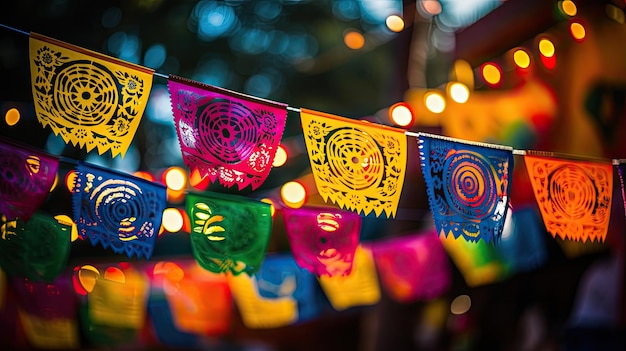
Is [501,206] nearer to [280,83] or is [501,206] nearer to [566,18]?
[566,18]

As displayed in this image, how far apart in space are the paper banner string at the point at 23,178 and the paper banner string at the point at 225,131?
2.41 ft

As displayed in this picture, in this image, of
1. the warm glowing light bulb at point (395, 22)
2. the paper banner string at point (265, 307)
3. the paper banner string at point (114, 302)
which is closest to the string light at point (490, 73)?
the warm glowing light bulb at point (395, 22)

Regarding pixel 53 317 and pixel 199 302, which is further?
pixel 199 302

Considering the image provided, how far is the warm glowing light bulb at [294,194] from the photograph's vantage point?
5.52 meters

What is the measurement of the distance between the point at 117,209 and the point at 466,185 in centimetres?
189

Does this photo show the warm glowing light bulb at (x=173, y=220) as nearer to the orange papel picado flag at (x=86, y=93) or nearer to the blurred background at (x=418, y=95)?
the blurred background at (x=418, y=95)

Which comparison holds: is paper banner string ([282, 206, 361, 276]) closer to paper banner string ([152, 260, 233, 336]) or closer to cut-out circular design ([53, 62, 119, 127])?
cut-out circular design ([53, 62, 119, 127])

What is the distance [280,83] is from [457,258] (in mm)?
3411

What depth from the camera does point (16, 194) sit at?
3355 millimetres

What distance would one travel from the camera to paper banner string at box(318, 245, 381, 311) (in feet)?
21.2

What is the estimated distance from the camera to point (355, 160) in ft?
11.7

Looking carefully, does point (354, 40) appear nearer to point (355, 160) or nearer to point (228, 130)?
point (355, 160)

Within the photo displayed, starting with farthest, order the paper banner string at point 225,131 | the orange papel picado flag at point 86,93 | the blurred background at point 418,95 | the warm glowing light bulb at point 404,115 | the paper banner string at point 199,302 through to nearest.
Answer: the paper banner string at point 199,302 < the blurred background at point 418,95 < the warm glowing light bulb at point 404,115 < the paper banner string at point 225,131 < the orange papel picado flag at point 86,93

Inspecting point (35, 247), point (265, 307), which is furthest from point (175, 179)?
point (35, 247)
